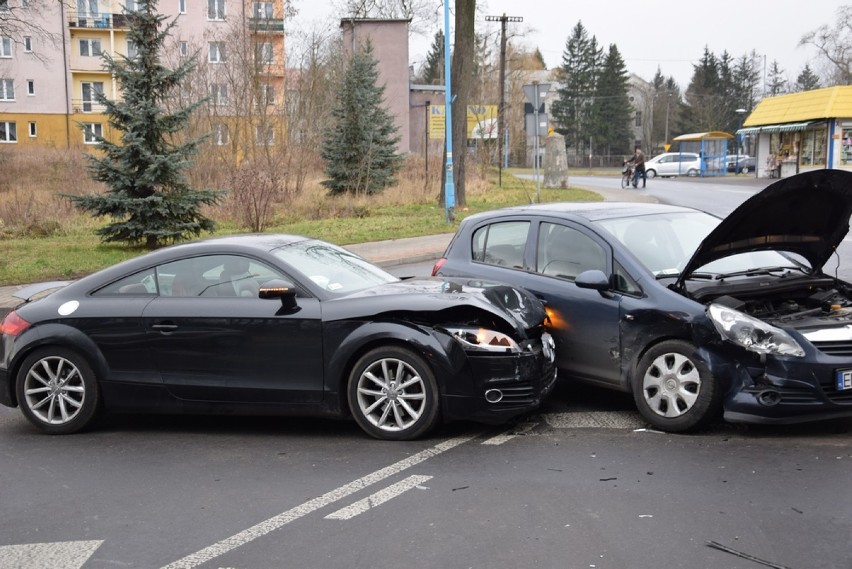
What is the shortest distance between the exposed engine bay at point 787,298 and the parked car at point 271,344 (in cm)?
126

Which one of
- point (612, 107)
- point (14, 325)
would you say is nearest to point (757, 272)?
point (14, 325)

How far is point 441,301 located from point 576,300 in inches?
46.9

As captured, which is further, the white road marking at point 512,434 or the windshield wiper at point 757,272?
the windshield wiper at point 757,272

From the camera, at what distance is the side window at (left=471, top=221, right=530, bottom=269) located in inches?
286

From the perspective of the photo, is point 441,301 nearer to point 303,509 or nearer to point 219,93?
point 303,509

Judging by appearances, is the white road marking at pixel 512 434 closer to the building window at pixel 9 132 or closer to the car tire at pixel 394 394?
the car tire at pixel 394 394

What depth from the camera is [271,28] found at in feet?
118

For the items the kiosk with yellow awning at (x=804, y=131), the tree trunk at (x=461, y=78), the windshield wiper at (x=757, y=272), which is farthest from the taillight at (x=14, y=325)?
the kiosk with yellow awning at (x=804, y=131)

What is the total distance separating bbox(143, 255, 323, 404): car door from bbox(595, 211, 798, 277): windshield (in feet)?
8.06

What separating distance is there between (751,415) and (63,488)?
4256 millimetres

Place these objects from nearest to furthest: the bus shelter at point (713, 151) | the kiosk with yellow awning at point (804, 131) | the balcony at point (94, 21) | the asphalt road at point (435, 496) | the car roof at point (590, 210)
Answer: the asphalt road at point (435, 496)
the car roof at point (590, 210)
the kiosk with yellow awning at point (804, 131)
the bus shelter at point (713, 151)
the balcony at point (94, 21)

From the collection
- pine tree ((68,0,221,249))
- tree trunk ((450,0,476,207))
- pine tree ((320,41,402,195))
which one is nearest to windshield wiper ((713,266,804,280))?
pine tree ((68,0,221,249))

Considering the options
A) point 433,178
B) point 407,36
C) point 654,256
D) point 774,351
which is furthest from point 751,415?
point 407,36

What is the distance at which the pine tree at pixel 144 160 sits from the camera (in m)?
18.6
